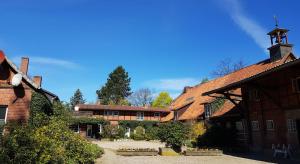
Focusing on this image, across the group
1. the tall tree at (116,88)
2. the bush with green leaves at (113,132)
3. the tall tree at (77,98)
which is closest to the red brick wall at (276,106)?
the bush with green leaves at (113,132)

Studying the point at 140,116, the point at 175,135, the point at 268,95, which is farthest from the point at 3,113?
the point at 140,116

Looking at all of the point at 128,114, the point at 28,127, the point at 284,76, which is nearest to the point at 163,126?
the point at 284,76

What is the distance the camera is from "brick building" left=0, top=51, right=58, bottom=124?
18.6 m

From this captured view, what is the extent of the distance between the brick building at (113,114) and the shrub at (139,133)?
3173mm

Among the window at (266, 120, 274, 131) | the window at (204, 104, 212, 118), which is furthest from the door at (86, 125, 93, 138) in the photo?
the window at (266, 120, 274, 131)

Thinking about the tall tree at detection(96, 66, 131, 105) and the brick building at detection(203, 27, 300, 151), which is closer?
the brick building at detection(203, 27, 300, 151)

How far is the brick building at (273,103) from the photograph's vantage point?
1972 cm

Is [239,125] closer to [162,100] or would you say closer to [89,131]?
[89,131]

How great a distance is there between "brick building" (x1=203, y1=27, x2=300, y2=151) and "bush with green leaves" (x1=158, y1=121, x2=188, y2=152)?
489 centimetres

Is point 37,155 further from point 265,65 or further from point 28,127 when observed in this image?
point 265,65

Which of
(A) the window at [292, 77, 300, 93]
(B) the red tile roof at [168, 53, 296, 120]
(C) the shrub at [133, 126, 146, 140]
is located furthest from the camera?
(C) the shrub at [133, 126, 146, 140]

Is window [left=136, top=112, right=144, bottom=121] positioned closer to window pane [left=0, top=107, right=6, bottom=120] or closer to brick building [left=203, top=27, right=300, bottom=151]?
brick building [left=203, top=27, right=300, bottom=151]

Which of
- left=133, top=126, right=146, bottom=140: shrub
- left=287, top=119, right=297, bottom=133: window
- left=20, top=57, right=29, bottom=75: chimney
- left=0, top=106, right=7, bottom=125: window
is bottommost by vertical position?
left=133, top=126, right=146, bottom=140: shrub

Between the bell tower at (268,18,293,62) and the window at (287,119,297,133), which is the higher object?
the bell tower at (268,18,293,62)
